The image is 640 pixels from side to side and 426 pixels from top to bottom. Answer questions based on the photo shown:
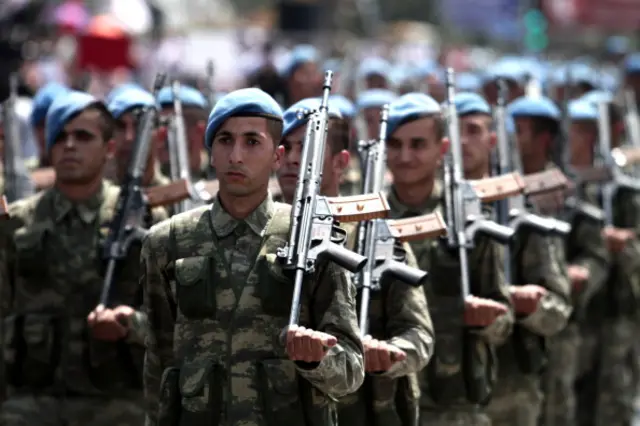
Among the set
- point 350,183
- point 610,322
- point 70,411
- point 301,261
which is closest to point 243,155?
point 301,261

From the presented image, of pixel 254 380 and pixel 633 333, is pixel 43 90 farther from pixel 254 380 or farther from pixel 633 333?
pixel 254 380

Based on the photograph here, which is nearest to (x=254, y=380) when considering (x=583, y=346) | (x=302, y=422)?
(x=302, y=422)

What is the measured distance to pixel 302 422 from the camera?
7.44 m

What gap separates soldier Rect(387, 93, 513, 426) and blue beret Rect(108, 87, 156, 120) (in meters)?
1.77

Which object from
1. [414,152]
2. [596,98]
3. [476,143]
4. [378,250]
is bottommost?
[378,250]

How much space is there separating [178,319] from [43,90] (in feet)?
20.2

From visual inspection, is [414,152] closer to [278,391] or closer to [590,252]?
[278,391]

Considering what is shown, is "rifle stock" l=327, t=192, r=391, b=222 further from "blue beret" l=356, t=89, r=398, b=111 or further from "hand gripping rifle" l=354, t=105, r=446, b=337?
"blue beret" l=356, t=89, r=398, b=111

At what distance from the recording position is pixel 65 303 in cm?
984

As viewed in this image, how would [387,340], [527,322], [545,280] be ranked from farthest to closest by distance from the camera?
[545,280] < [527,322] < [387,340]

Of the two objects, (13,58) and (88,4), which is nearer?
(13,58)

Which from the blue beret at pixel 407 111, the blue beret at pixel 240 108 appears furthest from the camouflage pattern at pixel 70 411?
the blue beret at pixel 240 108

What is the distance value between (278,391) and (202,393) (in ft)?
0.99

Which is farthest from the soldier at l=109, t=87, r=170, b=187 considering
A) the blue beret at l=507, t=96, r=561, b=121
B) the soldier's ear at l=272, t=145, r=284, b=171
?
the soldier's ear at l=272, t=145, r=284, b=171
